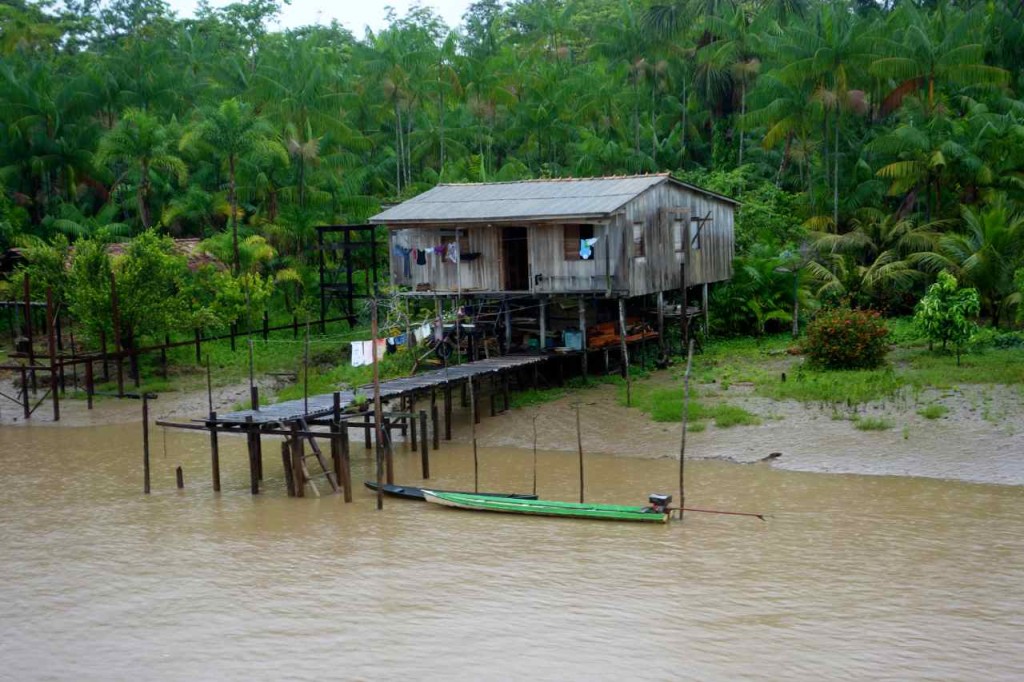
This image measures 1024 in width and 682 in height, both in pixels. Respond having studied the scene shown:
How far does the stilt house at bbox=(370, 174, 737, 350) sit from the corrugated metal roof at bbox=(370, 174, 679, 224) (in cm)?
3

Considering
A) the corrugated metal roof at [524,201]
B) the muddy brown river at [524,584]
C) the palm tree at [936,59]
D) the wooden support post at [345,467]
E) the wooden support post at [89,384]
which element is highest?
the palm tree at [936,59]

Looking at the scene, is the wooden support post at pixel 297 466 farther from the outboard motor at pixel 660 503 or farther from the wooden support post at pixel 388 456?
the outboard motor at pixel 660 503

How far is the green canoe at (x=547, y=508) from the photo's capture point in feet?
58.7

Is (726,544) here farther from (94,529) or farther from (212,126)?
(212,126)

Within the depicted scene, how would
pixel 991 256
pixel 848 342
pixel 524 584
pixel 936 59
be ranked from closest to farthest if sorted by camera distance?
pixel 524 584 → pixel 848 342 → pixel 991 256 → pixel 936 59

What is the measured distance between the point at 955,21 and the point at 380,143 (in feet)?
74.5

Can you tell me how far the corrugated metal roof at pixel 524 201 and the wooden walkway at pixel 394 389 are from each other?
351cm

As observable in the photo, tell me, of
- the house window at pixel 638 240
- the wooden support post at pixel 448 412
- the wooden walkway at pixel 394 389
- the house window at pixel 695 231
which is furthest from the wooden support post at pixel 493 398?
the house window at pixel 695 231

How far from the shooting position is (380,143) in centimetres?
4672

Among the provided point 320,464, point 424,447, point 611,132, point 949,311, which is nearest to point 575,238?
point 424,447

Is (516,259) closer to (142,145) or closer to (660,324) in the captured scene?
(660,324)

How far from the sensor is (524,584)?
51.6ft

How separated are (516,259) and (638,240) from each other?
3718mm

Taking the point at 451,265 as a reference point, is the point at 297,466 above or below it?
below
